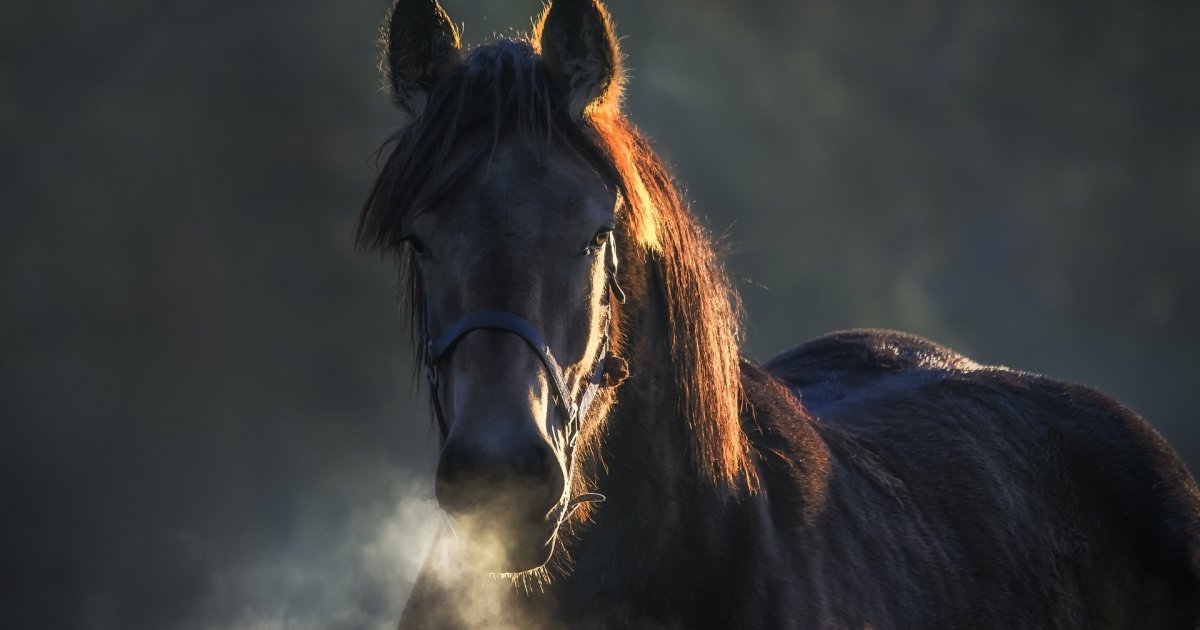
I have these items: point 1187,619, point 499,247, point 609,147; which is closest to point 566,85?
point 609,147

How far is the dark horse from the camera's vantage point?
2652mm

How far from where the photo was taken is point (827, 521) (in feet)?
11.7

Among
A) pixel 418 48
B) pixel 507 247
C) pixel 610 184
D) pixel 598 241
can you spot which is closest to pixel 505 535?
pixel 507 247

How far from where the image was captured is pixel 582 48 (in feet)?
10.8

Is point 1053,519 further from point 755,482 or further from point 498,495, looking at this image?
point 498,495

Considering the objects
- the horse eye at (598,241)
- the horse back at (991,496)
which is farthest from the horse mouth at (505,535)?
the horse back at (991,496)

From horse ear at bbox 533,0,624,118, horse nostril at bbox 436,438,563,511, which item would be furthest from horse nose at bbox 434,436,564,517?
horse ear at bbox 533,0,624,118

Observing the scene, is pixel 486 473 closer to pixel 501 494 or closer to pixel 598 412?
pixel 501 494

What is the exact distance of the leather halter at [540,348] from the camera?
266 centimetres

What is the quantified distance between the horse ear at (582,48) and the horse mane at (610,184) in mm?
45

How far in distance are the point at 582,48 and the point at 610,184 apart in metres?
0.48

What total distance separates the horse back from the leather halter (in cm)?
90

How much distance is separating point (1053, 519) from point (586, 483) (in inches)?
103

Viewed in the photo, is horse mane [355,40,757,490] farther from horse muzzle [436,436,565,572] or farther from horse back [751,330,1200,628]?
horse muzzle [436,436,565,572]
